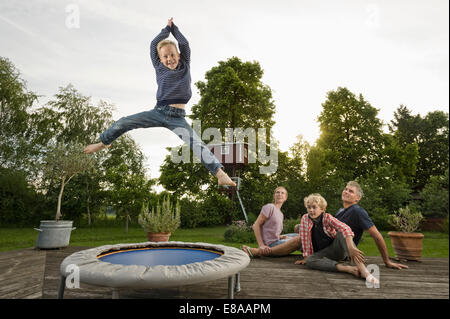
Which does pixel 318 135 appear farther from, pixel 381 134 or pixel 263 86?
pixel 263 86

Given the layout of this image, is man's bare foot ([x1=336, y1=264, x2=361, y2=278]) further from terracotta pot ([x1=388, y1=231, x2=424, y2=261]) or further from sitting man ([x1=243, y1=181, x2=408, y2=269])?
terracotta pot ([x1=388, y1=231, x2=424, y2=261])

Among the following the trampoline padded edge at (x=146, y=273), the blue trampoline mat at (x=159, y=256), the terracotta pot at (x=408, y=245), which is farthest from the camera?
the terracotta pot at (x=408, y=245)

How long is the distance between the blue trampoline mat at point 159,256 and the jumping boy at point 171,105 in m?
0.72

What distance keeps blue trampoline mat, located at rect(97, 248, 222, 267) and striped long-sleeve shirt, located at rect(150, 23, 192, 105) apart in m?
1.50

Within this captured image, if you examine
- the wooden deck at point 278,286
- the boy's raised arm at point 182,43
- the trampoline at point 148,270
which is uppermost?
the boy's raised arm at point 182,43

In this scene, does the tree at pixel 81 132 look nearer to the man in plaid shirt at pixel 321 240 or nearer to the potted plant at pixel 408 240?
the man in plaid shirt at pixel 321 240

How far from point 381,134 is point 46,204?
1569 cm

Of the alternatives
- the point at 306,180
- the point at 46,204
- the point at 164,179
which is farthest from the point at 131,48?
the point at 46,204

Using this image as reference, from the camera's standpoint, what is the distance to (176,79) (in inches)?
111

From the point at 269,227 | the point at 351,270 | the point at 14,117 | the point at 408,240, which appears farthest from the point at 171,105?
the point at 14,117

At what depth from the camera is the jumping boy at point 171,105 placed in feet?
8.82

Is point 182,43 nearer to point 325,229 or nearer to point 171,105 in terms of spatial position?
point 171,105

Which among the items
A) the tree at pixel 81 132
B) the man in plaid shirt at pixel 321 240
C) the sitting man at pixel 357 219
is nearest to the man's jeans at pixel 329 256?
the man in plaid shirt at pixel 321 240
